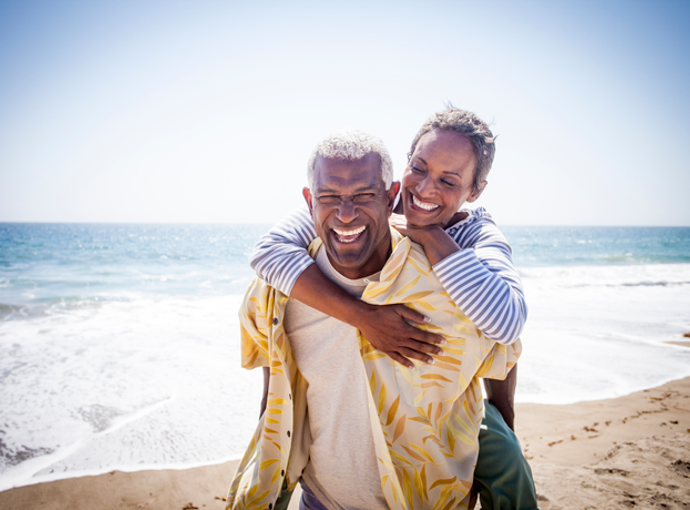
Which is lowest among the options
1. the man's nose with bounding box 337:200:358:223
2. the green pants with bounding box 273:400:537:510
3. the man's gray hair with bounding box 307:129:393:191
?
the green pants with bounding box 273:400:537:510

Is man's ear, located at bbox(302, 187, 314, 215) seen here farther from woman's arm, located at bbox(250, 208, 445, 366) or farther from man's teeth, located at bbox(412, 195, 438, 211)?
man's teeth, located at bbox(412, 195, 438, 211)

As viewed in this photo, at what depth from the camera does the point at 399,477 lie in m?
1.81

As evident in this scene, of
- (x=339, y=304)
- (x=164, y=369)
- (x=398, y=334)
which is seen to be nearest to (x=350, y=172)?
(x=339, y=304)

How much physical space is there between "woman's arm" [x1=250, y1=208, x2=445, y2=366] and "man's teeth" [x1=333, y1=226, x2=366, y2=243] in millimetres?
205

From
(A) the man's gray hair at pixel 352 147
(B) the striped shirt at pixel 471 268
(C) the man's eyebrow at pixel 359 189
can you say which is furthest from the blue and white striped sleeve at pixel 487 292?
(A) the man's gray hair at pixel 352 147

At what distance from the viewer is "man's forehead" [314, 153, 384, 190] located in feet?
6.26

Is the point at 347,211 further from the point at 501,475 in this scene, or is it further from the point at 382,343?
the point at 501,475

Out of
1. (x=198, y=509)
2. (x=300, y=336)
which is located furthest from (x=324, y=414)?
(x=198, y=509)

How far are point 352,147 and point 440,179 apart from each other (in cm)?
67

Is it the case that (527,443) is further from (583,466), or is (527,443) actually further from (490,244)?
(490,244)

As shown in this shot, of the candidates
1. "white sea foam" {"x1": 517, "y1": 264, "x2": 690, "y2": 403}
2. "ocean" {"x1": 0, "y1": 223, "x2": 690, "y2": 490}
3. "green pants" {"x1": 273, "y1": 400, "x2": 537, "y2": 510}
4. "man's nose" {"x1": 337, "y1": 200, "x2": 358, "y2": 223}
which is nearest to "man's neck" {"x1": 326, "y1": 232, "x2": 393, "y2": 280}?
"man's nose" {"x1": 337, "y1": 200, "x2": 358, "y2": 223}

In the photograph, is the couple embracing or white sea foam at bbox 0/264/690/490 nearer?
the couple embracing

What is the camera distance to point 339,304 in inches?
72.5

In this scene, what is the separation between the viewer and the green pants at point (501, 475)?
190 centimetres
